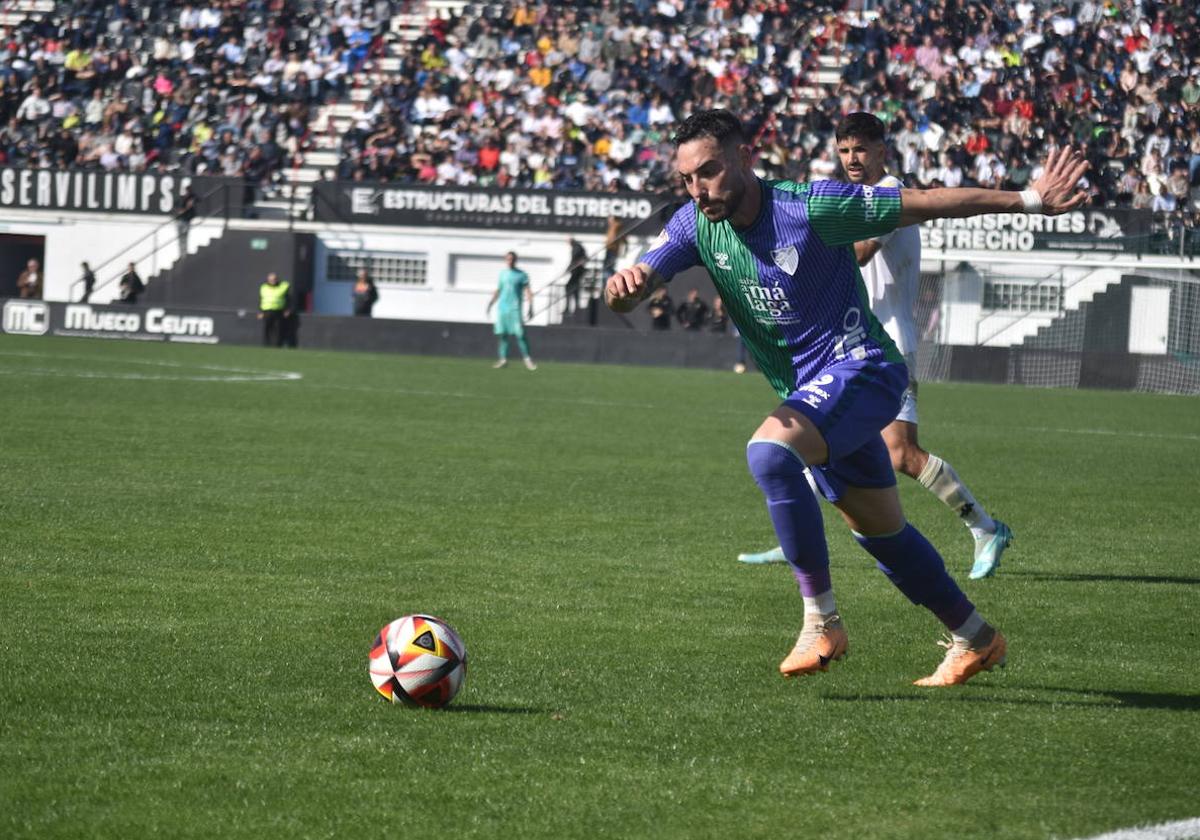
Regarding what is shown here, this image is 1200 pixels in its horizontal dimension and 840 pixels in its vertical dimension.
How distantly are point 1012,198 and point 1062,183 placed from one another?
21cm

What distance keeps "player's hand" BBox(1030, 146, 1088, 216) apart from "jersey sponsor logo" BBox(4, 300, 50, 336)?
108ft

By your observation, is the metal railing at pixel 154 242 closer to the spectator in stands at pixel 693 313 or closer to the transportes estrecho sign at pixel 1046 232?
the spectator in stands at pixel 693 313

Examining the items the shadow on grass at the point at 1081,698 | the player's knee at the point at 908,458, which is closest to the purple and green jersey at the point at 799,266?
the shadow on grass at the point at 1081,698

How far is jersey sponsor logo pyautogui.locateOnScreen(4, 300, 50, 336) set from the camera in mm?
35406

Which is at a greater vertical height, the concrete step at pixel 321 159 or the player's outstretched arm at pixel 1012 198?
the concrete step at pixel 321 159

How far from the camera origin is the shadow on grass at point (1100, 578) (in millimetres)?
8164

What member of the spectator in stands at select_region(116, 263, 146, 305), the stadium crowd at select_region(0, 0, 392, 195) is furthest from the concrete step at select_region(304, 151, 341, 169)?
the spectator in stands at select_region(116, 263, 146, 305)

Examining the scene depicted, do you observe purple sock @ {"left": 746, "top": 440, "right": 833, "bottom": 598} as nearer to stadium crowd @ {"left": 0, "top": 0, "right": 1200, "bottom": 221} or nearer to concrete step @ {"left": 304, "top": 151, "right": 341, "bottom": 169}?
stadium crowd @ {"left": 0, "top": 0, "right": 1200, "bottom": 221}

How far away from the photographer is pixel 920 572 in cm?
564

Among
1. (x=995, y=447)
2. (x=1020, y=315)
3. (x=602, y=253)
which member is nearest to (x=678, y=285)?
(x=602, y=253)

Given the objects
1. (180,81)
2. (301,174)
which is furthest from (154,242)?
(180,81)

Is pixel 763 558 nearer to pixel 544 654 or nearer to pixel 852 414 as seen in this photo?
pixel 544 654

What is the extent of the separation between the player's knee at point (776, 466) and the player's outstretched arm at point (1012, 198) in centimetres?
84

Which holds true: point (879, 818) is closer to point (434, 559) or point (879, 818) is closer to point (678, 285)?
point (434, 559)
